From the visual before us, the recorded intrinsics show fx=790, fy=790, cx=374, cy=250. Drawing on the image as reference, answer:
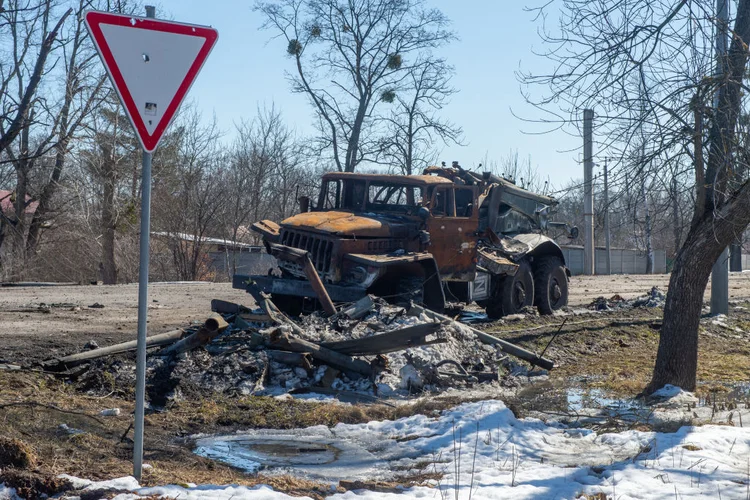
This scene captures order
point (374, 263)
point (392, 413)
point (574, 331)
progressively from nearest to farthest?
point (392, 413)
point (374, 263)
point (574, 331)

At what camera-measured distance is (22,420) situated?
5699 mm

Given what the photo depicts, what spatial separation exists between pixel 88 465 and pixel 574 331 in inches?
389

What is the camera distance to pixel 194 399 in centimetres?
772

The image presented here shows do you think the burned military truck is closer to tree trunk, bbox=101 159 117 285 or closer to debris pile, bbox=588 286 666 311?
debris pile, bbox=588 286 666 311

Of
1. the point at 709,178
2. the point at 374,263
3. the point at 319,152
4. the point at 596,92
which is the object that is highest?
the point at 319,152

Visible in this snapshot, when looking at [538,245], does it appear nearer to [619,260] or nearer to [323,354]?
[323,354]

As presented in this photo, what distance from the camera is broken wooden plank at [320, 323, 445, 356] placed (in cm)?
870

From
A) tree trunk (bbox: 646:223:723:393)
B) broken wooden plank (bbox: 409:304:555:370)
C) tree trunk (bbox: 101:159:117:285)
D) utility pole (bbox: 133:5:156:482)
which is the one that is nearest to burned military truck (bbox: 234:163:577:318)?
broken wooden plank (bbox: 409:304:555:370)

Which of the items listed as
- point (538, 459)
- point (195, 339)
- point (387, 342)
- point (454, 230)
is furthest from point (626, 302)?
point (538, 459)

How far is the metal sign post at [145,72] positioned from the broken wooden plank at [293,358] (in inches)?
172

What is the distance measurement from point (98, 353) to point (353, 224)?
458cm

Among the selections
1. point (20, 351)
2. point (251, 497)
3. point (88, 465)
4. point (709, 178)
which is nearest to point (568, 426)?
point (709, 178)

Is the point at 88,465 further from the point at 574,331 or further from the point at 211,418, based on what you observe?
the point at 574,331

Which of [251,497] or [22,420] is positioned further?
[22,420]
